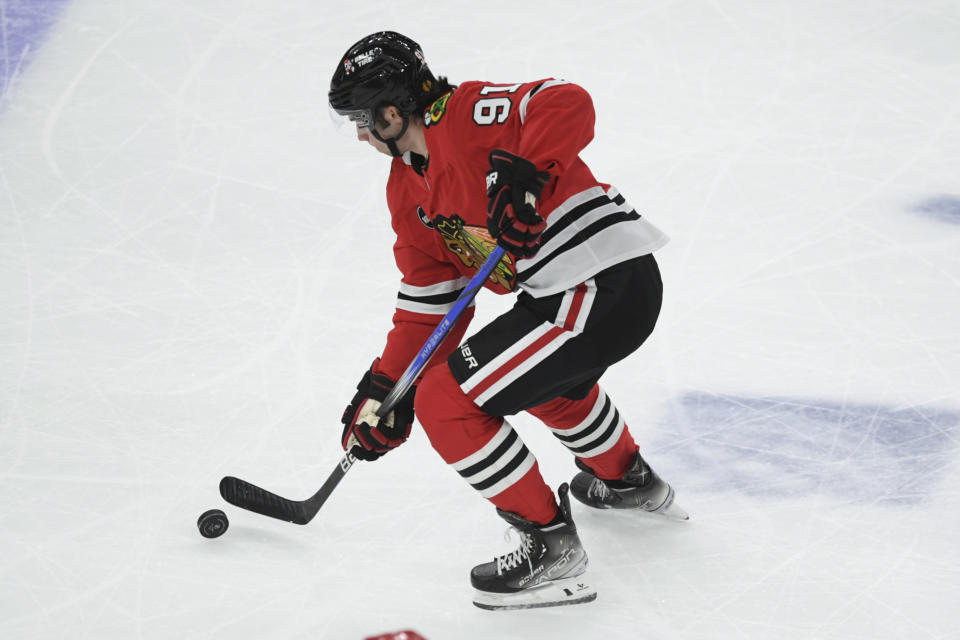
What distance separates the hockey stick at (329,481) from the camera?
2.13 meters

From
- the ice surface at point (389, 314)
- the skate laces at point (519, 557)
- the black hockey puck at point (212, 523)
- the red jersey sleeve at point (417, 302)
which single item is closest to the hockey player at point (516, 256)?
the skate laces at point (519, 557)

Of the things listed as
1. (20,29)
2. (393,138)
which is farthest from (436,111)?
(20,29)

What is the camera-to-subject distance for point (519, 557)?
2.14 metres

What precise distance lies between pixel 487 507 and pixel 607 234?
814 mm

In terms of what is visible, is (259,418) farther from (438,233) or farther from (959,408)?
(959,408)

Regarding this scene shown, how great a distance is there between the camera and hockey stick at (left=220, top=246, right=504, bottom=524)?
213 cm

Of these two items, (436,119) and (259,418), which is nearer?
(436,119)

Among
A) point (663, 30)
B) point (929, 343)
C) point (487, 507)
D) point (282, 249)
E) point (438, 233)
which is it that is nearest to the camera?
point (438, 233)

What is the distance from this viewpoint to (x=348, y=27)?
4.75 meters

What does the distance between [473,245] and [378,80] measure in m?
0.40

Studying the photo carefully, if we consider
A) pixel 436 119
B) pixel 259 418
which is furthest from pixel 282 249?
pixel 436 119

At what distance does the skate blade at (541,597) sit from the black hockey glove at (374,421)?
0.38 m

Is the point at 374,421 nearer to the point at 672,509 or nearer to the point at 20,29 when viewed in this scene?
the point at 672,509

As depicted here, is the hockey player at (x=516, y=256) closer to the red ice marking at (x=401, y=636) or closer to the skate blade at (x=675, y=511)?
the red ice marking at (x=401, y=636)
